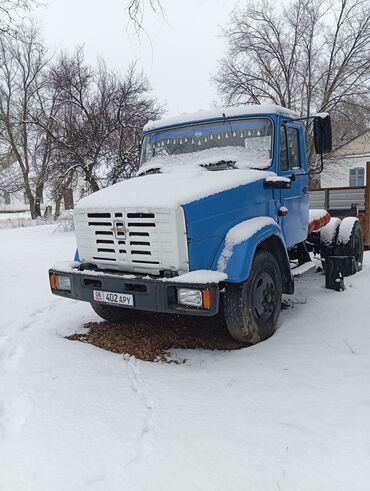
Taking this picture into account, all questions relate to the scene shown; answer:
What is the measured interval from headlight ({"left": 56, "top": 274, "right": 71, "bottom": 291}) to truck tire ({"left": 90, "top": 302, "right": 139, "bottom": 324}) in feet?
2.00

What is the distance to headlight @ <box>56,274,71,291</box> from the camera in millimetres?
4242

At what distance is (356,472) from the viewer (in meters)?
2.21

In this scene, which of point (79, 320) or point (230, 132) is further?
point (79, 320)

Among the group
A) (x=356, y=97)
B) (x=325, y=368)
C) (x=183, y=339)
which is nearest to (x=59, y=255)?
(x=183, y=339)

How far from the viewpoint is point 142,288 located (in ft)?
12.3

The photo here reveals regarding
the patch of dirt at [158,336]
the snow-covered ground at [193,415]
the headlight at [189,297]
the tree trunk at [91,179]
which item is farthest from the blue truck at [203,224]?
the tree trunk at [91,179]

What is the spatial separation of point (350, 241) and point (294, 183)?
5.79 feet

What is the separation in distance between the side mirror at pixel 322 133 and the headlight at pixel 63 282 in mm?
3177

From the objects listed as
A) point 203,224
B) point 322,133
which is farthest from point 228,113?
point 203,224

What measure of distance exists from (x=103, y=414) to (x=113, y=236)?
5.17 ft

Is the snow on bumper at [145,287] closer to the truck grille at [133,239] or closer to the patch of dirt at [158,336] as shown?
the truck grille at [133,239]

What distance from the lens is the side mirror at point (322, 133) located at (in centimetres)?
494

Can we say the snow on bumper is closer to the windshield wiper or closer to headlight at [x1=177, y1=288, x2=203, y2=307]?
headlight at [x1=177, y1=288, x2=203, y2=307]

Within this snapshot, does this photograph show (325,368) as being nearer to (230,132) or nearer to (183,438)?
(183,438)
